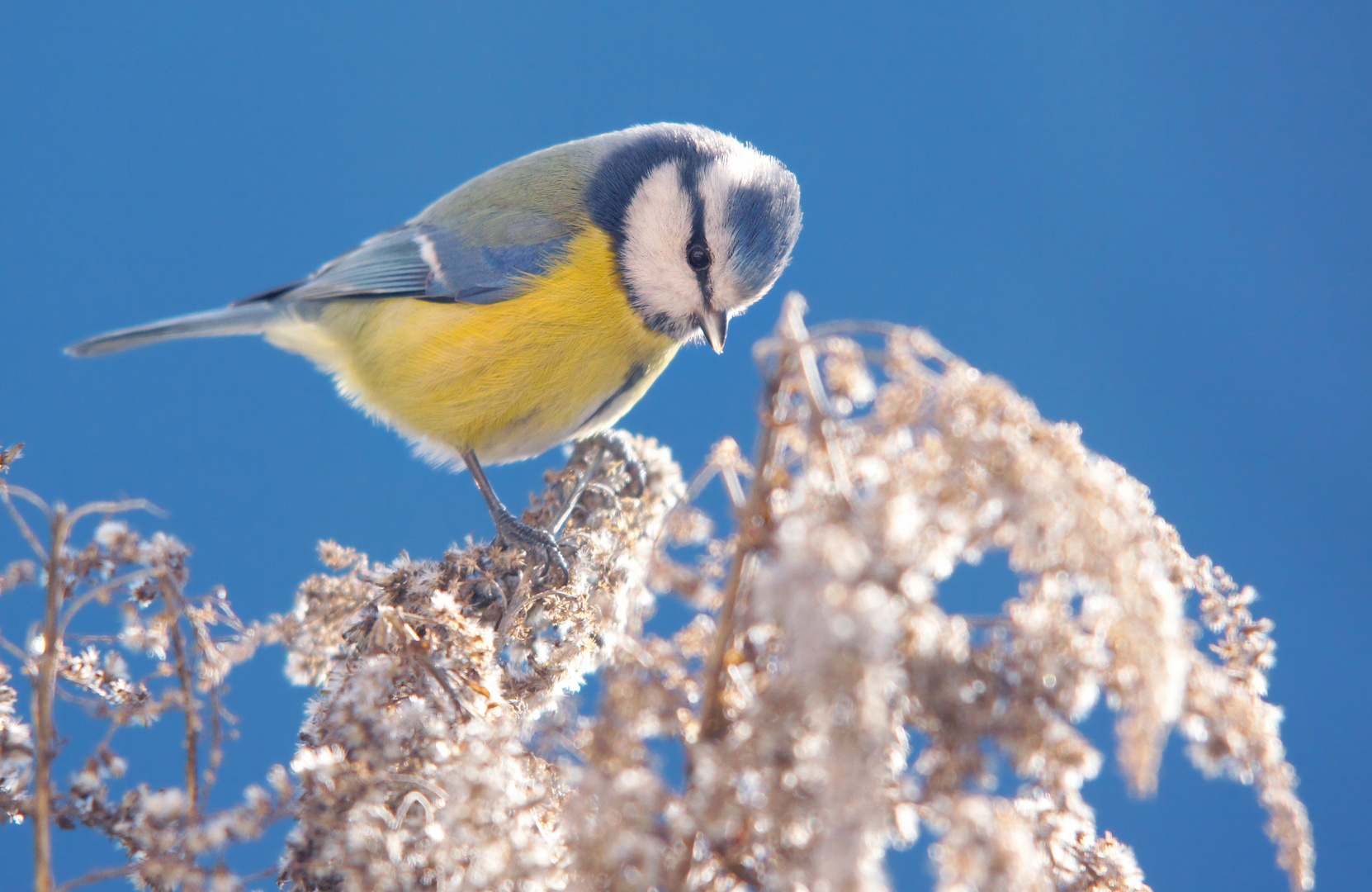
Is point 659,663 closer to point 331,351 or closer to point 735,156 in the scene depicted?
point 735,156

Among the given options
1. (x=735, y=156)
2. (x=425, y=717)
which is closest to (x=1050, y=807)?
(x=425, y=717)

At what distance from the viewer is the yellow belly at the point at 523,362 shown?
108cm

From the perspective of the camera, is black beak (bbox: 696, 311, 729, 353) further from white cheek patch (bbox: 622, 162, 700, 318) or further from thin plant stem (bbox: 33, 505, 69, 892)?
thin plant stem (bbox: 33, 505, 69, 892)

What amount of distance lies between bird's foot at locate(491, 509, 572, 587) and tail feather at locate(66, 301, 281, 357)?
65cm

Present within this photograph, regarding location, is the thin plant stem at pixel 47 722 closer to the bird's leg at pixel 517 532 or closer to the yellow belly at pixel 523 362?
the bird's leg at pixel 517 532

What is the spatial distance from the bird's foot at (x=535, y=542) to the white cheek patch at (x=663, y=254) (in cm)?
32

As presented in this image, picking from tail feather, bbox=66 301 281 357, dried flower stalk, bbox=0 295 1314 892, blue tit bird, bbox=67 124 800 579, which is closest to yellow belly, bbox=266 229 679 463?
blue tit bird, bbox=67 124 800 579

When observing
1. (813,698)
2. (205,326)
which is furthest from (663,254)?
(813,698)

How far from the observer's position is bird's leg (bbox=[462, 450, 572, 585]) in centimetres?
76

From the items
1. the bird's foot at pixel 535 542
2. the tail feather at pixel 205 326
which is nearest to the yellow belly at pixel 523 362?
the bird's foot at pixel 535 542

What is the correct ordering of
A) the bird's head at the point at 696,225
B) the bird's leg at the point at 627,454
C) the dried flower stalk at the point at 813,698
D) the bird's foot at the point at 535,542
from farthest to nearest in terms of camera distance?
the bird's head at the point at 696,225 < the bird's leg at the point at 627,454 < the bird's foot at the point at 535,542 < the dried flower stalk at the point at 813,698

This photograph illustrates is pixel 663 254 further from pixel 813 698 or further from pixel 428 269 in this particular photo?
pixel 813 698

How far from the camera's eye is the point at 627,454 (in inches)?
37.5

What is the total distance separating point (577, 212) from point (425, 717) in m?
0.84
